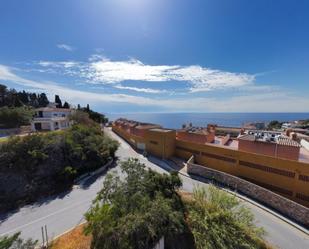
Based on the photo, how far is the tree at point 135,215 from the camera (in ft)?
32.7

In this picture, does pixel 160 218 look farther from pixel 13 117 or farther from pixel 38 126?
pixel 13 117

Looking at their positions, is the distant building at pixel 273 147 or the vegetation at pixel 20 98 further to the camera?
the vegetation at pixel 20 98

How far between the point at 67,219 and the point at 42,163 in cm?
1137

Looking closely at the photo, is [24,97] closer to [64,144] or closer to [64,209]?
[64,144]

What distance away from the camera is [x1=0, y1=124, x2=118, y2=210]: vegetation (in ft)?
69.8

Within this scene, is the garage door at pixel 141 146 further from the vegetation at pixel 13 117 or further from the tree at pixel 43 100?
the tree at pixel 43 100

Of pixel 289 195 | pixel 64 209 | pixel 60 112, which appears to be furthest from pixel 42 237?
pixel 60 112

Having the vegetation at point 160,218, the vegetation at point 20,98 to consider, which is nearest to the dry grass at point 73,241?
the vegetation at point 160,218

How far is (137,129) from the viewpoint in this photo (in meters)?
39.1

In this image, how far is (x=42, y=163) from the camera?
79.8ft

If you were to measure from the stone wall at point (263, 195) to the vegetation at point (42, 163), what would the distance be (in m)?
16.3

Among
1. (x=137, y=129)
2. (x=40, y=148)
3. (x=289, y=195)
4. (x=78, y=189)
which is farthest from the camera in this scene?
(x=137, y=129)

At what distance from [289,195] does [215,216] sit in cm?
1279

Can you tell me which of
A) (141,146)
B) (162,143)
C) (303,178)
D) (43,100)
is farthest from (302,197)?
(43,100)
